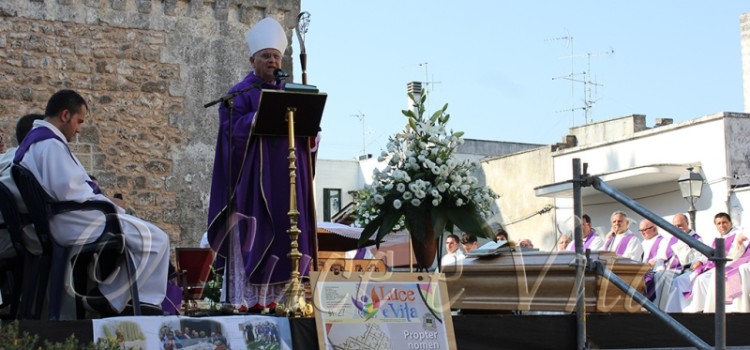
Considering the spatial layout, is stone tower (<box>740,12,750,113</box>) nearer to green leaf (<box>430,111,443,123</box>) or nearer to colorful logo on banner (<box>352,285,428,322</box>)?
green leaf (<box>430,111,443,123</box>)

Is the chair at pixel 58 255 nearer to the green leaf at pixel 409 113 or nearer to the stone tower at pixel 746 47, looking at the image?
the green leaf at pixel 409 113

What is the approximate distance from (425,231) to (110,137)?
7.15 m

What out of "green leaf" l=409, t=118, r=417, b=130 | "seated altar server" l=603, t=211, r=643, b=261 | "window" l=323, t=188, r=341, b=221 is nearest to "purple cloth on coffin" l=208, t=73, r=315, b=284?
"green leaf" l=409, t=118, r=417, b=130

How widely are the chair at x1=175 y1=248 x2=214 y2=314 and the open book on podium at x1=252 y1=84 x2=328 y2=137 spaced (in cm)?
293

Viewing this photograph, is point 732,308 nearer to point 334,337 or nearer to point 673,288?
point 673,288

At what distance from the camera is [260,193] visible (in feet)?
24.8

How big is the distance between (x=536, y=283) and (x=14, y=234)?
3.19 metres

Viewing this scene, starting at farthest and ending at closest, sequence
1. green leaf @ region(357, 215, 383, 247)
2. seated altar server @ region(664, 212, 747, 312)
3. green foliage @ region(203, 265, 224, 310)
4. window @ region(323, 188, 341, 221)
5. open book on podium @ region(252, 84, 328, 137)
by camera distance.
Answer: window @ region(323, 188, 341, 221)
seated altar server @ region(664, 212, 747, 312)
green foliage @ region(203, 265, 224, 310)
green leaf @ region(357, 215, 383, 247)
open book on podium @ region(252, 84, 328, 137)

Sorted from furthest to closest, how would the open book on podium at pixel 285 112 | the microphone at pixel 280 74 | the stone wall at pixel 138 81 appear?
the stone wall at pixel 138 81 → the microphone at pixel 280 74 → the open book on podium at pixel 285 112

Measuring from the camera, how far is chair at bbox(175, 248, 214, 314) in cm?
1012

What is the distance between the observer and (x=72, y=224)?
20.7 feet

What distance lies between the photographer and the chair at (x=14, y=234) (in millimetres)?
6184

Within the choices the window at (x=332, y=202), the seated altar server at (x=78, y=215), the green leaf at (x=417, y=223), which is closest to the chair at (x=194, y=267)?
the green leaf at (x=417, y=223)

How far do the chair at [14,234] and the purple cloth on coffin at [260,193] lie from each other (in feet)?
4.85
